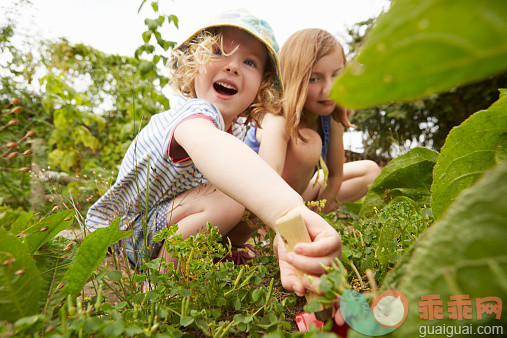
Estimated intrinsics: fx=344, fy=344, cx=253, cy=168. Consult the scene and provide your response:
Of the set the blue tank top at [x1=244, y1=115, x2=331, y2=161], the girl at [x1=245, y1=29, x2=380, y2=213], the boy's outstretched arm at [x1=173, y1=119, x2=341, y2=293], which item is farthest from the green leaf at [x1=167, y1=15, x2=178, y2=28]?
the boy's outstretched arm at [x1=173, y1=119, x2=341, y2=293]

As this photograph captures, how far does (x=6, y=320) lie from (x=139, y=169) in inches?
45.0

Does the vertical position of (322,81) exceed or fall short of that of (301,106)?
it exceeds it

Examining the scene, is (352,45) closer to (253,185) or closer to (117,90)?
(117,90)

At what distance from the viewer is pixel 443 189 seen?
3.00 ft

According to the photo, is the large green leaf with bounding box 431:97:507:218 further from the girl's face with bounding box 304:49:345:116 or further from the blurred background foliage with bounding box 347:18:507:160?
the blurred background foliage with bounding box 347:18:507:160

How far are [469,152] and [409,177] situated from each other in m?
0.81

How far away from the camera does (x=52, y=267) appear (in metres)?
0.93

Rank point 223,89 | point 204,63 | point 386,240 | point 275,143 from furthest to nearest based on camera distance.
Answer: point 275,143, point 223,89, point 204,63, point 386,240

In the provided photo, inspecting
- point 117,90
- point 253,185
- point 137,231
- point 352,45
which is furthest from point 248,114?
point 352,45

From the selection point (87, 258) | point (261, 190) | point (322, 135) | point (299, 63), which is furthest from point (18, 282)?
point (322, 135)

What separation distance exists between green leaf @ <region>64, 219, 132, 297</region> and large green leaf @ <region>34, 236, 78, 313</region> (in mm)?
56

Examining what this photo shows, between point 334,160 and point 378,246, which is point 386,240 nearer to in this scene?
point 378,246

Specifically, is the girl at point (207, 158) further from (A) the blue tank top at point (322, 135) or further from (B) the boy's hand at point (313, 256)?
(A) the blue tank top at point (322, 135)

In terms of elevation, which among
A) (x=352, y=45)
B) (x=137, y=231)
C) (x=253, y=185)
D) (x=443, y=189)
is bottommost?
(x=137, y=231)
